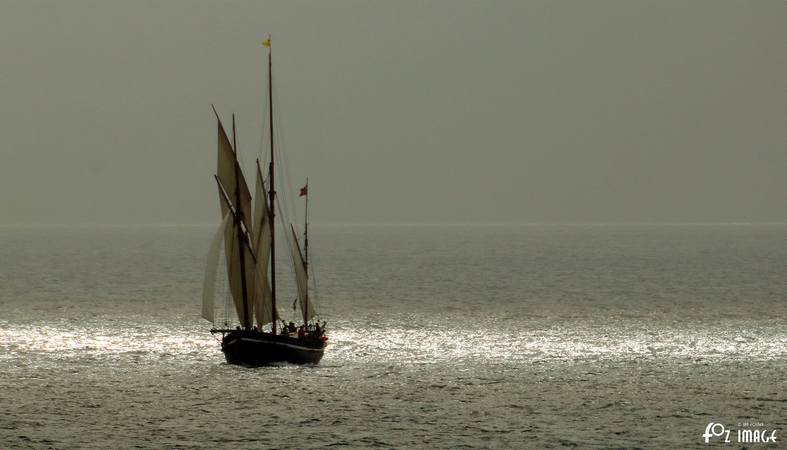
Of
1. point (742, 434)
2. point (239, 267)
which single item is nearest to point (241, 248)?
point (239, 267)

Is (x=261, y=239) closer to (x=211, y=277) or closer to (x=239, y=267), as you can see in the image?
(x=239, y=267)

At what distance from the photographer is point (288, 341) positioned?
6341cm

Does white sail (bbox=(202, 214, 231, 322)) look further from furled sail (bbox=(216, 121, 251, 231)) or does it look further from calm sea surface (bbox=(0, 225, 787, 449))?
calm sea surface (bbox=(0, 225, 787, 449))

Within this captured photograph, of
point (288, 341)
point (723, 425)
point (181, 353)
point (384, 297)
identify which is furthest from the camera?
point (384, 297)

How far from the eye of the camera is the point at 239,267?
6241 cm

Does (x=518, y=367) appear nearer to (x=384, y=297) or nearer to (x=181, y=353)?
(x=181, y=353)

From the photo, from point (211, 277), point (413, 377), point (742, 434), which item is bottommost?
point (742, 434)

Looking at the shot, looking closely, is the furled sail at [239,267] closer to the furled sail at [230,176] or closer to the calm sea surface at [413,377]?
the furled sail at [230,176]

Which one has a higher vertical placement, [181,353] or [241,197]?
[241,197]

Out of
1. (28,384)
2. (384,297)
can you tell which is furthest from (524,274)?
(28,384)

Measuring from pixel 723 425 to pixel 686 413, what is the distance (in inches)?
114

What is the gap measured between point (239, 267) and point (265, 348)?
4590mm

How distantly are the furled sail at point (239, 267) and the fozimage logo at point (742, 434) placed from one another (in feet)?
84.6

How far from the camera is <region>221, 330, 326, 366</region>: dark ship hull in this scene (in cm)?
6206
